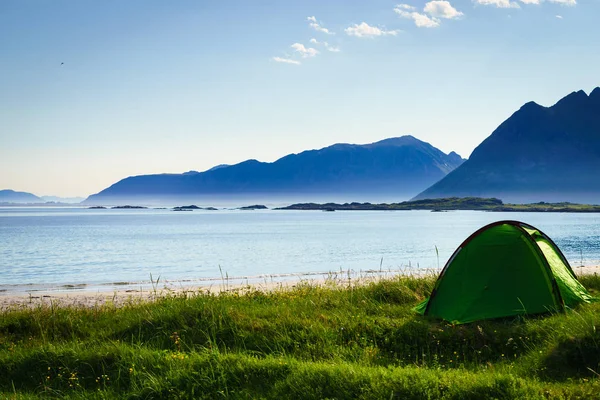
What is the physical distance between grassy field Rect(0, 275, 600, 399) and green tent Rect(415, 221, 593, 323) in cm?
54

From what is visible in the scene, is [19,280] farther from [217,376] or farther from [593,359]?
[593,359]

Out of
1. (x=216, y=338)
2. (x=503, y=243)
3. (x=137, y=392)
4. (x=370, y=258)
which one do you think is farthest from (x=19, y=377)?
(x=370, y=258)

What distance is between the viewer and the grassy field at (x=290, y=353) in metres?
8.69

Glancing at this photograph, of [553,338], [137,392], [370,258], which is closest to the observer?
[137,392]

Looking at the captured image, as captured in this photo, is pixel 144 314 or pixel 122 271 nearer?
pixel 144 314

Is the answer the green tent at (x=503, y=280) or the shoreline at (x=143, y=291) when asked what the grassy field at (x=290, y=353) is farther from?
the shoreline at (x=143, y=291)

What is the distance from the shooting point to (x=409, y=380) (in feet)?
28.1

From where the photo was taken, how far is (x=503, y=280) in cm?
1317

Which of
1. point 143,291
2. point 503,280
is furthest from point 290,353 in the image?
point 143,291

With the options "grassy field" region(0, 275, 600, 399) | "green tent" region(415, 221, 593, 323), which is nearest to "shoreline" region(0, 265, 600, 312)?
"green tent" region(415, 221, 593, 323)

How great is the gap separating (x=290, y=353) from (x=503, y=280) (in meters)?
5.74

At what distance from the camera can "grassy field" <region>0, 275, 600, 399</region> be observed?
869 centimetres

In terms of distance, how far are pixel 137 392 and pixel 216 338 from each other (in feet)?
9.35

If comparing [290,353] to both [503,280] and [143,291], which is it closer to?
[503,280]
